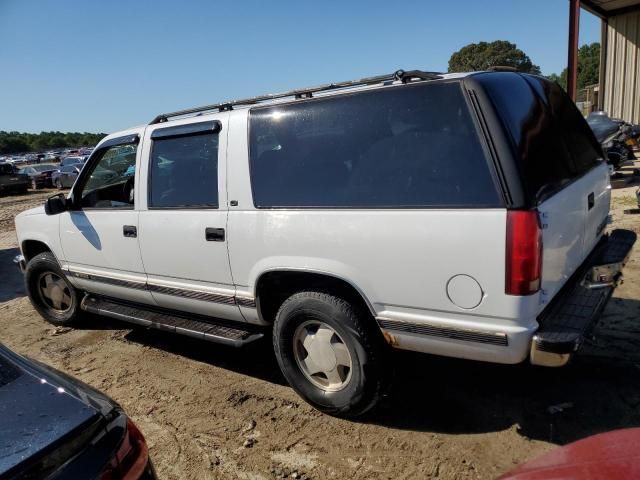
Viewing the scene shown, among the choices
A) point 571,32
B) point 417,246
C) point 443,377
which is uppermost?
point 571,32

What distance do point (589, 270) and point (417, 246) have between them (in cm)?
136

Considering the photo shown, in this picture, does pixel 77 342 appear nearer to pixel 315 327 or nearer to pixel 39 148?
pixel 315 327

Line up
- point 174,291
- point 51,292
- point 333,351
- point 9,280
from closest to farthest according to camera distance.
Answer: point 333,351, point 174,291, point 51,292, point 9,280

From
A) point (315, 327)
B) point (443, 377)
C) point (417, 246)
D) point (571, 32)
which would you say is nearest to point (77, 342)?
point (315, 327)

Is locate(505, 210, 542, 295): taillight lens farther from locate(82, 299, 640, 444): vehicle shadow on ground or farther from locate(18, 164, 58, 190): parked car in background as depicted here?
locate(18, 164, 58, 190): parked car in background

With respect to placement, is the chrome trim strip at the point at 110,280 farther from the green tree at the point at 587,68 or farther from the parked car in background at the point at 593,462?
the green tree at the point at 587,68

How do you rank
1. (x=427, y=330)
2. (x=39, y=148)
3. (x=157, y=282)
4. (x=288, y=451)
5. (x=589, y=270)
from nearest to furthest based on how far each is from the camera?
(x=427, y=330)
(x=288, y=451)
(x=589, y=270)
(x=157, y=282)
(x=39, y=148)

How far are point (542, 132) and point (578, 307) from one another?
3.45 ft

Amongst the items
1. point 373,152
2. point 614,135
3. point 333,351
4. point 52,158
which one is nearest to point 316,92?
point 373,152

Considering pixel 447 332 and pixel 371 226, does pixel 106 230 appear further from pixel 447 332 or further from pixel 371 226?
pixel 447 332

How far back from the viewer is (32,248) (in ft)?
18.0

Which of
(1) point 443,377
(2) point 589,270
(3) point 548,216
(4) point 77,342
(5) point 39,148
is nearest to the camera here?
(3) point 548,216

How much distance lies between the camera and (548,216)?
2574 mm

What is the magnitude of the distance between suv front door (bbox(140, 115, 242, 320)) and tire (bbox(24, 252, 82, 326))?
157 centimetres
